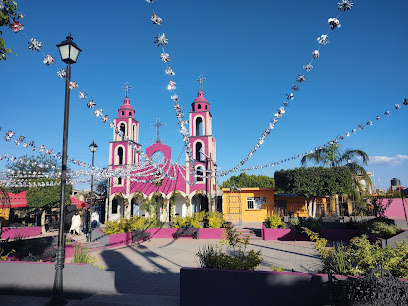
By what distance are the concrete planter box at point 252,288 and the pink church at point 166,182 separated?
1793cm

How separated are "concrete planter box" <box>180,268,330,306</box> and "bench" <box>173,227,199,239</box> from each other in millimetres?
10582

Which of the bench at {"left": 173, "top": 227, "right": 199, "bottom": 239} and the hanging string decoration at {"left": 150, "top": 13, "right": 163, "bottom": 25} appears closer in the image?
the hanging string decoration at {"left": 150, "top": 13, "right": 163, "bottom": 25}

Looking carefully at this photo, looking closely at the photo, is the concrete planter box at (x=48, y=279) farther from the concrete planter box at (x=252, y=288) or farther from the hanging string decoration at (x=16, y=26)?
the hanging string decoration at (x=16, y=26)

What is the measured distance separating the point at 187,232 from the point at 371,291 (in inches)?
492

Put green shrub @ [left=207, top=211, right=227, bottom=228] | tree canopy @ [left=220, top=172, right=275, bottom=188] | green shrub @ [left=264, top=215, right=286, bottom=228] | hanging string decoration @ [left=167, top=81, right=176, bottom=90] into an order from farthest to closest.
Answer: tree canopy @ [left=220, top=172, right=275, bottom=188] → green shrub @ [left=207, top=211, right=227, bottom=228] → green shrub @ [left=264, top=215, right=286, bottom=228] → hanging string decoration @ [left=167, top=81, right=176, bottom=90]

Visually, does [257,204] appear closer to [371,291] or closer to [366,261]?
[366,261]

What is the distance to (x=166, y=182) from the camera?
2581cm

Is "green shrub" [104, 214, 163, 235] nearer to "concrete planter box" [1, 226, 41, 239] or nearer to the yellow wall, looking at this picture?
"concrete planter box" [1, 226, 41, 239]

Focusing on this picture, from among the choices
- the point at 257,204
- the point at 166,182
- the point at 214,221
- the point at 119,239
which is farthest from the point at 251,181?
the point at 119,239

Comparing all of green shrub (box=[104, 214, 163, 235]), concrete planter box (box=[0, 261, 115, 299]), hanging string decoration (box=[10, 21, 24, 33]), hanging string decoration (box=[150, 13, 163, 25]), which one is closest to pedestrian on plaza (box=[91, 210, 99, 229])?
green shrub (box=[104, 214, 163, 235])

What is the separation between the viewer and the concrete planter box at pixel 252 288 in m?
4.64

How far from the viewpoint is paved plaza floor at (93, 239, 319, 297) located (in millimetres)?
7082

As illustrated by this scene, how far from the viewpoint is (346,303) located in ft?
13.7

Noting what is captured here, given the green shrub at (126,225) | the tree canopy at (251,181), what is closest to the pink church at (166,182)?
the green shrub at (126,225)
